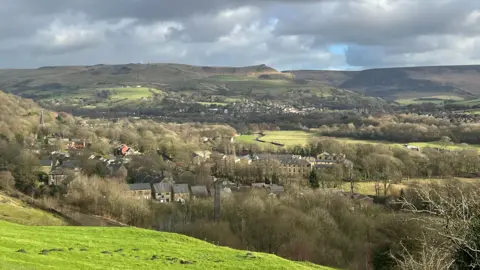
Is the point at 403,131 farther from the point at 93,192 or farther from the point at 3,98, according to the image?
the point at 3,98

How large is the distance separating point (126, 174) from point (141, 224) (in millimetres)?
30771

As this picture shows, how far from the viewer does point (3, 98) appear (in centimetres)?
12588

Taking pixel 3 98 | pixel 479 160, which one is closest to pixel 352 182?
pixel 479 160

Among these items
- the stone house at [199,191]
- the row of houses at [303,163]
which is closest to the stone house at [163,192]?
the stone house at [199,191]

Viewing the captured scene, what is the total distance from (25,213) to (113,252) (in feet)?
88.2

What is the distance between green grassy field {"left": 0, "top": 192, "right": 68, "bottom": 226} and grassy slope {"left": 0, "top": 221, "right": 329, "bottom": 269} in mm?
15221

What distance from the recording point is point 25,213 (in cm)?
4494

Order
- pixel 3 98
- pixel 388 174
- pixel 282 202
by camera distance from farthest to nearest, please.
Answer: pixel 3 98 < pixel 388 174 < pixel 282 202

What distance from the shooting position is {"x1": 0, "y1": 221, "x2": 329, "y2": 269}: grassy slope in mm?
19203

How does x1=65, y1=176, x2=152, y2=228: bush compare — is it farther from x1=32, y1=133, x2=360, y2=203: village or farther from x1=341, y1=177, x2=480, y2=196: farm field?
x1=341, y1=177, x2=480, y2=196: farm field

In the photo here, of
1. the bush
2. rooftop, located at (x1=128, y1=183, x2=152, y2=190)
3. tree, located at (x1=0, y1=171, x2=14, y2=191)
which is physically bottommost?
rooftop, located at (x1=128, y1=183, x2=152, y2=190)

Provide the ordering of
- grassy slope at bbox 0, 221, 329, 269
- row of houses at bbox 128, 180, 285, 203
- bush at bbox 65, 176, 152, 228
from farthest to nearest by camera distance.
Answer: row of houses at bbox 128, 180, 285, 203
bush at bbox 65, 176, 152, 228
grassy slope at bbox 0, 221, 329, 269

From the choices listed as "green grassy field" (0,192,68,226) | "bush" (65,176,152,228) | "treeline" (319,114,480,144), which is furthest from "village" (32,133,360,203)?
"treeline" (319,114,480,144)

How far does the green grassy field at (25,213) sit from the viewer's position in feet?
138
